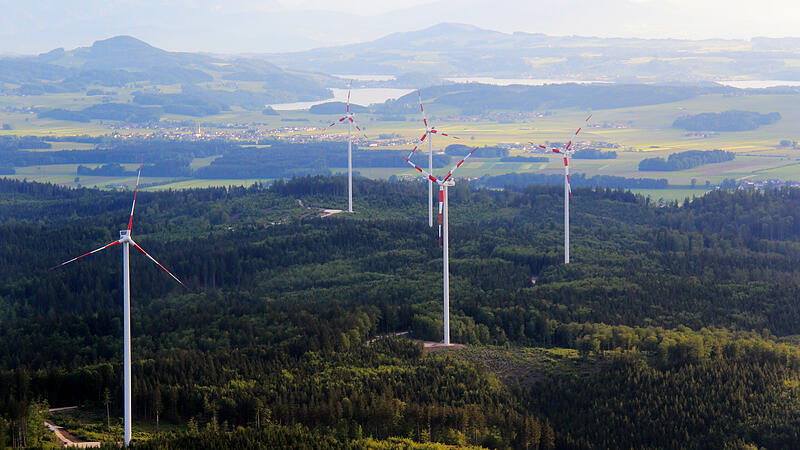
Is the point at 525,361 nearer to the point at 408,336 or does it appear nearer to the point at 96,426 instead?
the point at 408,336

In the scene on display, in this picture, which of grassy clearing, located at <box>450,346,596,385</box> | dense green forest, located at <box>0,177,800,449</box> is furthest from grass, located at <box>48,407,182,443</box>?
grassy clearing, located at <box>450,346,596,385</box>

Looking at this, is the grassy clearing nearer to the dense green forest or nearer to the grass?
the dense green forest

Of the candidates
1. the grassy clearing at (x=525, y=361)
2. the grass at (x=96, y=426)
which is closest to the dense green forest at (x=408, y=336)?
the grassy clearing at (x=525, y=361)

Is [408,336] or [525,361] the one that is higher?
[408,336]

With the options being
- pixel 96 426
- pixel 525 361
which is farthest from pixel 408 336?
pixel 96 426

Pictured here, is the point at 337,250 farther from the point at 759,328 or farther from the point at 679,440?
the point at 679,440

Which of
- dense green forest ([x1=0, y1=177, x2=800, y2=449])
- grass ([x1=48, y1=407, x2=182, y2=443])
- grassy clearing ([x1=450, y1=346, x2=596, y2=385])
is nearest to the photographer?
grass ([x1=48, y1=407, x2=182, y2=443])

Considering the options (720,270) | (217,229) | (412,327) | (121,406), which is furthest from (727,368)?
(217,229)

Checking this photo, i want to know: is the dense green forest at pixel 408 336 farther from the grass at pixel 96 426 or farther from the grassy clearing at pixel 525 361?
the grass at pixel 96 426
